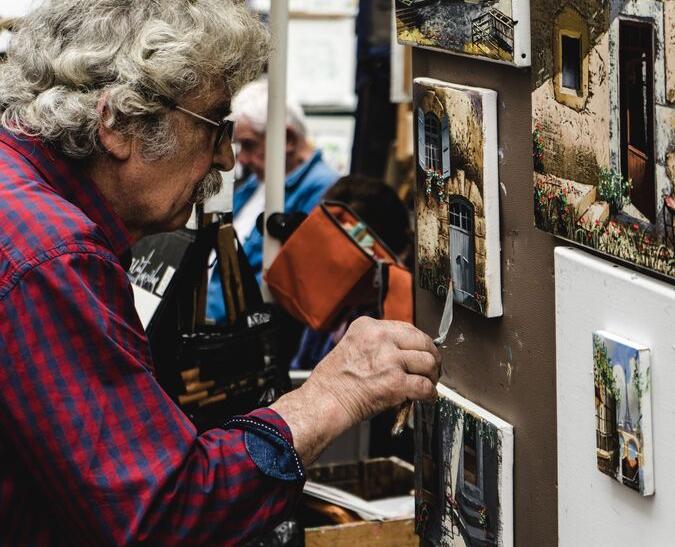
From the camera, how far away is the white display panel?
1.04 meters

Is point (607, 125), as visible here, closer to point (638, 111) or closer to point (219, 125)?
point (638, 111)

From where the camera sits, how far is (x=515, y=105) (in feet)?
4.27

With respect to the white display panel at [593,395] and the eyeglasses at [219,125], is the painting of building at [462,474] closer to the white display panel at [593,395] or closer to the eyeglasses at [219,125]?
the white display panel at [593,395]

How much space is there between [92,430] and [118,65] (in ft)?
1.58

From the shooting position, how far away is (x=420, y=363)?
133cm

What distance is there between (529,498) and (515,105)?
504 mm

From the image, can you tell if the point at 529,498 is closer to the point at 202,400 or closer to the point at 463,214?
the point at 463,214

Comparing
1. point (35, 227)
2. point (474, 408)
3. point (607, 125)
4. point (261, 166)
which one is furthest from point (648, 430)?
point (261, 166)

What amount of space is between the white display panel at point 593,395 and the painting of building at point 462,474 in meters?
0.15

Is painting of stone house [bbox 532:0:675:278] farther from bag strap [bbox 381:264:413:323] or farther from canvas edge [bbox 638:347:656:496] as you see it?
bag strap [bbox 381:264:413:323]

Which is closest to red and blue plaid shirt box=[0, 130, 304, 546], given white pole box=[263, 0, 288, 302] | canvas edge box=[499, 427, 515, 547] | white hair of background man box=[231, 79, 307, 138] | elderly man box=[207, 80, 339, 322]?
canvas edge box=[499, 427, 515, 547]

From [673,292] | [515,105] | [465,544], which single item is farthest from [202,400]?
[673,292]

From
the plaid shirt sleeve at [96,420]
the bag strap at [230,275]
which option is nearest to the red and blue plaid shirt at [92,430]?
the plaid shirt sleeve at [96,420]

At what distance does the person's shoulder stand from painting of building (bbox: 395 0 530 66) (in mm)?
520
